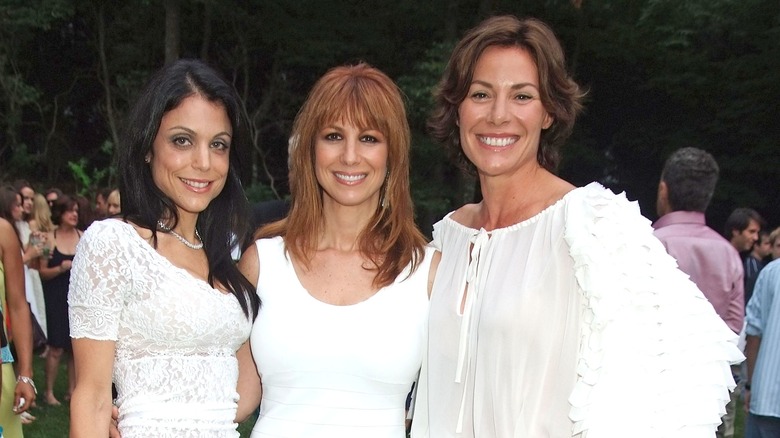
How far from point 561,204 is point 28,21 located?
62.2 feet

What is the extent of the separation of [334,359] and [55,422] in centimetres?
601

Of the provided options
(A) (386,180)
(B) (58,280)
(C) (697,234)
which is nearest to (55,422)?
(B) (58,280)

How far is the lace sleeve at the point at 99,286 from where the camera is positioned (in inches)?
103

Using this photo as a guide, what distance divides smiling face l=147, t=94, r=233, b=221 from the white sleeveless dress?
468 millimetres

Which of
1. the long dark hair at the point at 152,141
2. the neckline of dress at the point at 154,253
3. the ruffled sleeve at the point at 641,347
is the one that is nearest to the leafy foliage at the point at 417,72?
the long dark hair at the point at 152,141

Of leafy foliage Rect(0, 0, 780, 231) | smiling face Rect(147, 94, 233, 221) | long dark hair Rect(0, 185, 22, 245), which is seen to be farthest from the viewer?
leafy foliage Rect(0, 0, 780, 231)

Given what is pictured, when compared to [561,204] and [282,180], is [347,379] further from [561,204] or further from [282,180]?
[282,180]

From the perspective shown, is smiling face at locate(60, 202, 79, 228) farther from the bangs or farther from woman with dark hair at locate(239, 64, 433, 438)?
the bangs

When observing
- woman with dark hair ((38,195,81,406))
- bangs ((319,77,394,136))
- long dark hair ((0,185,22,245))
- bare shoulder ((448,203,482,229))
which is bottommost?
woman with dark hair ((38,195,81,406))

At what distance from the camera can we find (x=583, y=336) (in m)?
2.60

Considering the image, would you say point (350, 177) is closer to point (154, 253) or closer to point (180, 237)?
point (180, 237)

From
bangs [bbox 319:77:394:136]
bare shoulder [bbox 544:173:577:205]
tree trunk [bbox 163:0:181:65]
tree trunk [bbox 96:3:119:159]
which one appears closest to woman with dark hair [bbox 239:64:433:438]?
bangs [bbox 319:77:394:136]

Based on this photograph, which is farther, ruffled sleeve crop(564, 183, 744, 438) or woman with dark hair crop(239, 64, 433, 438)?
woman with dark hair crop(239, 64, 433, 438)

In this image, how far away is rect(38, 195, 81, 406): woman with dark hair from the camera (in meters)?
9.05
